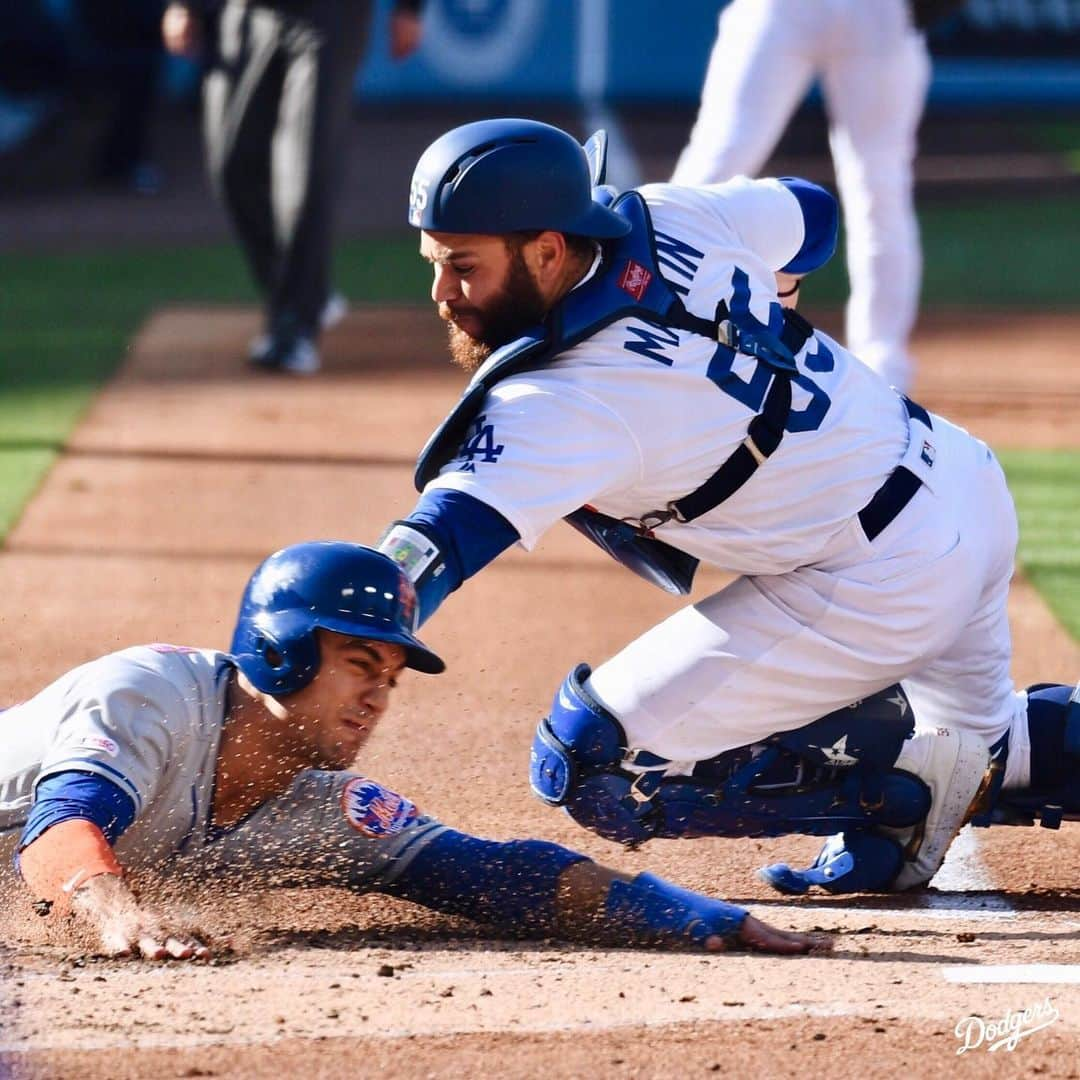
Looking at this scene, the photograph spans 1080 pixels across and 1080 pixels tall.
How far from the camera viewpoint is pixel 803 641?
362 centimetres

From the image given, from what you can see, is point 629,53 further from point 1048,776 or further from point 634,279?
point 634,279

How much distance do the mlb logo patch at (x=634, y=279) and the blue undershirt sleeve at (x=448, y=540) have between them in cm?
53

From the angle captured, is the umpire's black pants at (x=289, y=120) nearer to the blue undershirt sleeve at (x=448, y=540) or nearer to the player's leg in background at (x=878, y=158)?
the player's leg in background at (x=878, y=158)

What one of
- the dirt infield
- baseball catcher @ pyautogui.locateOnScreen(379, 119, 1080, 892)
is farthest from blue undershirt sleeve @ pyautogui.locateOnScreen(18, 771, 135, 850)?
baseball catcher @ pyautogui.locateOnScreen(379, 119, 1080, 892)

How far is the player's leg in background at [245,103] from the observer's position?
796 cm

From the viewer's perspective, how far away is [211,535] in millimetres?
6207

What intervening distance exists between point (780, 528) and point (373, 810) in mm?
896

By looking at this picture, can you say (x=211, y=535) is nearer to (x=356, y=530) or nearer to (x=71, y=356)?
(x=356, y=530)

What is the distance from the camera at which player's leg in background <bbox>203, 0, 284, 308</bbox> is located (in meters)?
7.96

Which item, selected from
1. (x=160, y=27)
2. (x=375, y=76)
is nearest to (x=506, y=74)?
(x=375, y=76)

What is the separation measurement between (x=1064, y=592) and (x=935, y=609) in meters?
2.30

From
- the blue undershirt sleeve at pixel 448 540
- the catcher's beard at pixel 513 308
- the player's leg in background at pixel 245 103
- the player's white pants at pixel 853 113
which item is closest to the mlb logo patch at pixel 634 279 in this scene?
the catcher's beard at pixel 513 308

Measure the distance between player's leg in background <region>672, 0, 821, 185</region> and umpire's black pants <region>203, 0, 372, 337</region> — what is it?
80.9 inches
